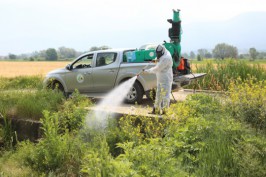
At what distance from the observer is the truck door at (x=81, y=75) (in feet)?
41.5

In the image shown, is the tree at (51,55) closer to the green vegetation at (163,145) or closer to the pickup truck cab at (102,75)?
the pickup truck cab at (102,75)

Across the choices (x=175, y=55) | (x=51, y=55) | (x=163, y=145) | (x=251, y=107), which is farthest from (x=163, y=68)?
(x=51, y=55)

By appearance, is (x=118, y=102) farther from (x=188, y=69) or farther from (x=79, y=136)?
(x=79, y=136)

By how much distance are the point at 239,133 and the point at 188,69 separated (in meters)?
5.98

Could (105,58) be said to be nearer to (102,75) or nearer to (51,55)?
(102,75)

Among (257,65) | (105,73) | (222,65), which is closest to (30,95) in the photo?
(105,73)

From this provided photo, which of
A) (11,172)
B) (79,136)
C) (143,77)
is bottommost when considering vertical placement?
(11,172)

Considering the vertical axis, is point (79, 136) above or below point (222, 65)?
below

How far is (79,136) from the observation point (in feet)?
23.4

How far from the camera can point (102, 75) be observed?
12305 mm

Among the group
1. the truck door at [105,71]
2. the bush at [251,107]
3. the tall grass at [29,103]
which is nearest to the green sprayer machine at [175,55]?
the truck door at [105,71]

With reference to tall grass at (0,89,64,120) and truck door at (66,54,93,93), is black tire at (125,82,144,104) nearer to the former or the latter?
truck door at (66,54,93,93)

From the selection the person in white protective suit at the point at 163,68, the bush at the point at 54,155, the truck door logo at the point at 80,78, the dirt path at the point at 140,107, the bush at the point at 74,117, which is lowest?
the bush at the point at 54,155

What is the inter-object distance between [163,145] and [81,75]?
798 centimetres
